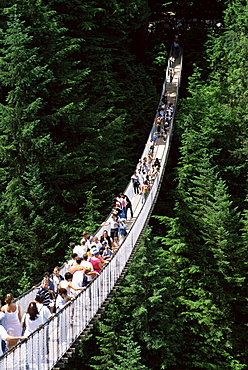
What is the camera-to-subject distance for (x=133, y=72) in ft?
111

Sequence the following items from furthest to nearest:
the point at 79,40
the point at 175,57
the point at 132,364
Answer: the point at 175,57 < the point at 79,40 < the point at 132,364

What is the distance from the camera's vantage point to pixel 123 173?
92.1ft

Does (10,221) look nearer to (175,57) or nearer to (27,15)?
(27,15)

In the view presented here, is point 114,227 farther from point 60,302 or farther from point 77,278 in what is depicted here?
point 60,302

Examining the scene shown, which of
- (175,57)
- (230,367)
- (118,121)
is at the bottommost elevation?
(230,367)

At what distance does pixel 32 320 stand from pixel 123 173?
1741 cm

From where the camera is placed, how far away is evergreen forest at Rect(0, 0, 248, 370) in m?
23.4

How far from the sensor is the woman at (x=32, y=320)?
35.4 feet

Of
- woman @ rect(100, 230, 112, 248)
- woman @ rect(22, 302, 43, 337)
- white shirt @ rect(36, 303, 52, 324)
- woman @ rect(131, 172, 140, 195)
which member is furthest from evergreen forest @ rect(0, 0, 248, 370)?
woman @ rect(22, 302, 43, 337)

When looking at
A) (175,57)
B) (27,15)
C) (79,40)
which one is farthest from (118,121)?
(175,57)

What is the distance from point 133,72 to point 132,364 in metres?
15.6

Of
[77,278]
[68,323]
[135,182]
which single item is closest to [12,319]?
[68,323]

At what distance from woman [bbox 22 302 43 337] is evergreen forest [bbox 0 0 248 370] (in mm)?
9696

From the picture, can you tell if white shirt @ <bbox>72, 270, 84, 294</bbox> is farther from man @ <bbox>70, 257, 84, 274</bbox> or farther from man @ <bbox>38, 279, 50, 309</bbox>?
man @ <bbox>38, 279, 50, 309</bbox>
